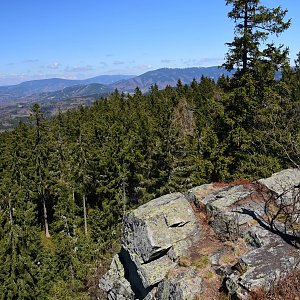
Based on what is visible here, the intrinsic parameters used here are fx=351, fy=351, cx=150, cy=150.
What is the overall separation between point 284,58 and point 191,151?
15.0 m

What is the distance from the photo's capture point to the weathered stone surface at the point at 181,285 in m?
9.67

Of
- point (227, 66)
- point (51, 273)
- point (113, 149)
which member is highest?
point (227, 66)

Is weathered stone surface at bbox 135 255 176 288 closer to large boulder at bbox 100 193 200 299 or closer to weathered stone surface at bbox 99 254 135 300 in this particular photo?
large boulder at bbox 100 193 200 299

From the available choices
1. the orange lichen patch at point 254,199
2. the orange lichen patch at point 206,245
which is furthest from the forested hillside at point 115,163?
the orange lichen patch at point 206,245

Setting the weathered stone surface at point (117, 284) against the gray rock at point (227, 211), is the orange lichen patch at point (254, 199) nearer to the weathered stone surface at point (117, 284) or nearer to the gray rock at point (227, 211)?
the gray rock at point (227, 211)

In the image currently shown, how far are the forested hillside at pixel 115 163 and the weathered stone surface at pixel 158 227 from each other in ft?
13.7

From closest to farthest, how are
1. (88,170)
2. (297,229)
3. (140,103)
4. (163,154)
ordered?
1. (297,229)
2. (163,154)
3. (88,170)
4. (140,103)

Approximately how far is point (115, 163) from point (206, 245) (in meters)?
25.3

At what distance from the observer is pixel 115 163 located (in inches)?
1428

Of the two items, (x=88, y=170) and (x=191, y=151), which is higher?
(x=191, y=151)

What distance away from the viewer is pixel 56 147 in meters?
47.1

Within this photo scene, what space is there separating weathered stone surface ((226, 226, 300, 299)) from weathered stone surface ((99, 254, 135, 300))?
4.55m

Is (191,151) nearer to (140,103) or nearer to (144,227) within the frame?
(144,227)

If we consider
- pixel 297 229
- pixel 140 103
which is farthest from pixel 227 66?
pixel 140 103
